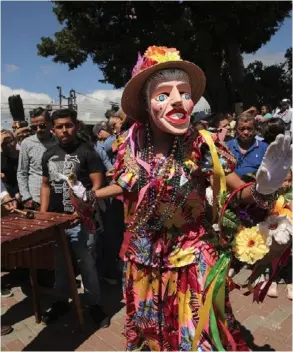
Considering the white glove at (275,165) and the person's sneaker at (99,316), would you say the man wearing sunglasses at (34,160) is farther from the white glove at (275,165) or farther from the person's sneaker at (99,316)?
the white glove at (275,165)

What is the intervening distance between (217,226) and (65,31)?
19.3 m

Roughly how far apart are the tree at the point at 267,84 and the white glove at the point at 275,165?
14916 millimetres

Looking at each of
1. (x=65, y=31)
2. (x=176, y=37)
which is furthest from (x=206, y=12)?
(x=65, y=31)

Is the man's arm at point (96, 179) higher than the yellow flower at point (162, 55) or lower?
lower

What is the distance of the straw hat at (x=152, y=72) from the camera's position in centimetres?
183

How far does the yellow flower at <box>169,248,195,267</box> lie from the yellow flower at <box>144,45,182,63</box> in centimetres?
96

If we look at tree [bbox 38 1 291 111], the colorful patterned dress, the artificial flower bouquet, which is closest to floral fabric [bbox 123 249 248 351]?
the colorful patterned dress

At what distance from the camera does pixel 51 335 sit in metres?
2.96

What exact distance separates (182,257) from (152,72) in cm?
96

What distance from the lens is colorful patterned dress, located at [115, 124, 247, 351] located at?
1.80 meters

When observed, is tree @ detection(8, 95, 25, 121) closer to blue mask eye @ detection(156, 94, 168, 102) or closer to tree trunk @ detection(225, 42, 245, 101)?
blue mask eye @ detection(156, 94, 168, 102)

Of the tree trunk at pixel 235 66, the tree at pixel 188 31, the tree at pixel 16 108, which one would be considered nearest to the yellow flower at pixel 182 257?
the tree at pixel 16 108

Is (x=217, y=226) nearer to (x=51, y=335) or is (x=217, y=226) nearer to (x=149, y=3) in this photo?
(x=51, y=335)

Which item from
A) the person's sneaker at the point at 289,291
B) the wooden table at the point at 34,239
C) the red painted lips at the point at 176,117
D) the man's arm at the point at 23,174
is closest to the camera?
the red painted lips at the point at 176,117
